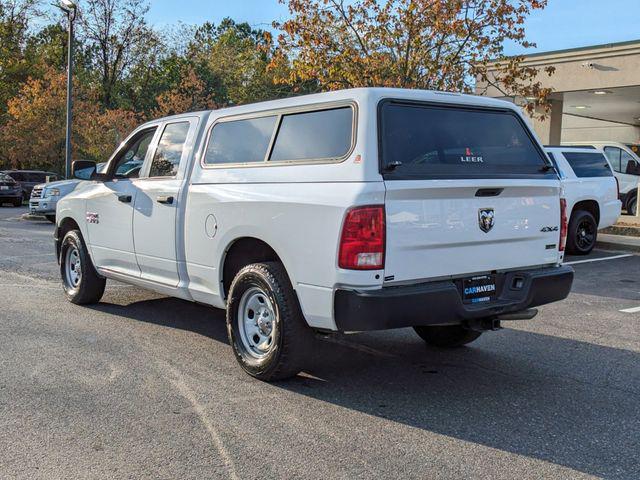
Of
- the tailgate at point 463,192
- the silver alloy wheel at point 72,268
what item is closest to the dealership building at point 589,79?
the silver alloy wheel at point 72,268

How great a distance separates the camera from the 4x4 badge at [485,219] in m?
4.65

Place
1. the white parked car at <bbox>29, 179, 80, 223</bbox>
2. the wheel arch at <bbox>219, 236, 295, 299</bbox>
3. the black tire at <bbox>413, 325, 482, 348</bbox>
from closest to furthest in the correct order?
the wheel arch at <bbox>219, 236, 295, 299</bbox>, the black tire at <bbox>413, 325, 482, 348</bbox>, the white parked car at <bbox>29, 179, 80, 223</bbox>

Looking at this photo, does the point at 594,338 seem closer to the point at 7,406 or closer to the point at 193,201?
the point at 193,201

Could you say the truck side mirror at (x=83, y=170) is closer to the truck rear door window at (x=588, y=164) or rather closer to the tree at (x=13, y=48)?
the truck rear door window at (x=588, y=164)

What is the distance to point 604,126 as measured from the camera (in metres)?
31.8

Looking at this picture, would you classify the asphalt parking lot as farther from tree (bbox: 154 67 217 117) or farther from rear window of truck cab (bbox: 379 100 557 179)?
tree (bbox: 154 67 217 117)

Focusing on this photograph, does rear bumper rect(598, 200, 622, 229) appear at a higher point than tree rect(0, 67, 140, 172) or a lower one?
lower

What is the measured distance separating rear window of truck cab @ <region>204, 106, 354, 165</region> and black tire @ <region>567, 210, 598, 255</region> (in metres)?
8.44

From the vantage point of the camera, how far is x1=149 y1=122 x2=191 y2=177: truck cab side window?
6.12 meters

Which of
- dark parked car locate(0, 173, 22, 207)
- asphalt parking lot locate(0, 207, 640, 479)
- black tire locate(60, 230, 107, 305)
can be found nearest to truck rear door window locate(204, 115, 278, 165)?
asphalt parking lot locate(0, 207, 640, 479)

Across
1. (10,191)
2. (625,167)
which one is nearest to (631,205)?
(625,167)

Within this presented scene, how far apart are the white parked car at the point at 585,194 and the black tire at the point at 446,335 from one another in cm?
703

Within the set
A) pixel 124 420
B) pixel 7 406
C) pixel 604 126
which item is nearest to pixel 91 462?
pixel 124 420

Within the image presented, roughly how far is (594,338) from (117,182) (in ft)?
16.3
